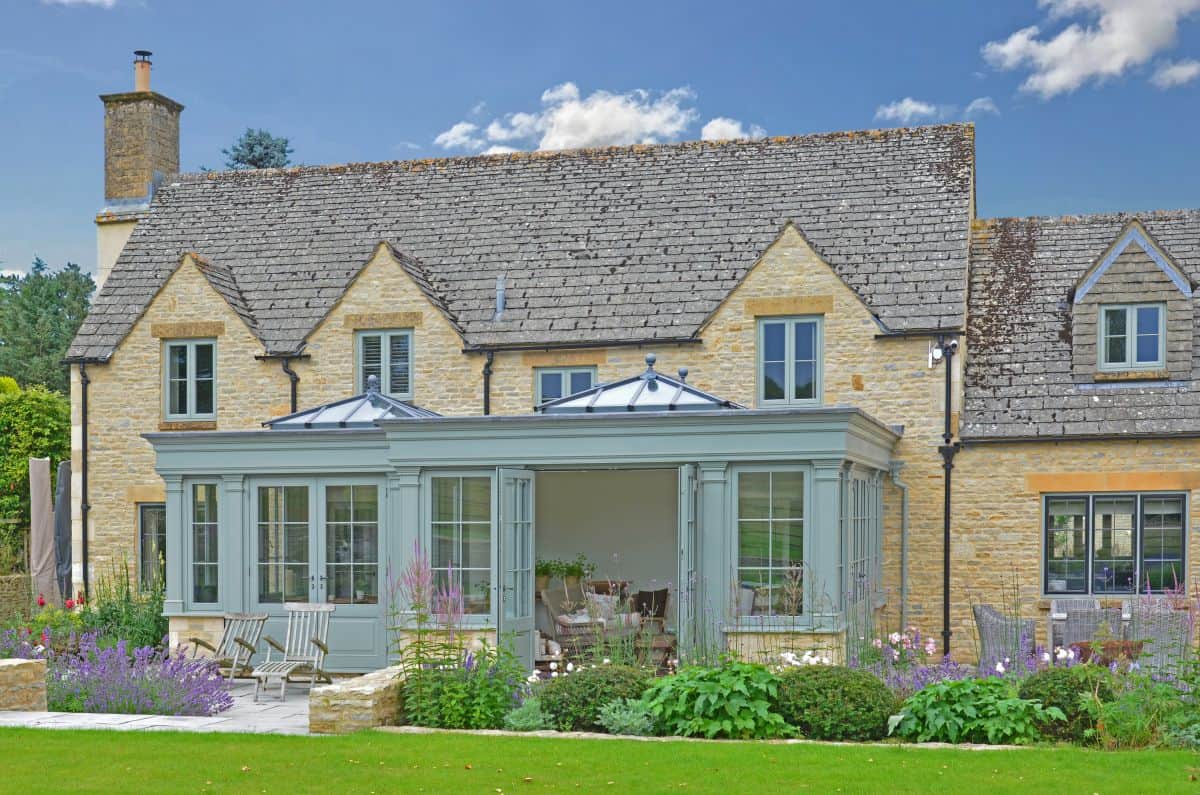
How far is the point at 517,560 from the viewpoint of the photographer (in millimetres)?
16000

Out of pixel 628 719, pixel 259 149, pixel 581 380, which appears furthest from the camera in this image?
pixel 259 149

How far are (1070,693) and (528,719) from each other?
470 cm

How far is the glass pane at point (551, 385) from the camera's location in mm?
21078

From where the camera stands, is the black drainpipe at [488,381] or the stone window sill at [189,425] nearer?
the black drainpipe at [488,381]

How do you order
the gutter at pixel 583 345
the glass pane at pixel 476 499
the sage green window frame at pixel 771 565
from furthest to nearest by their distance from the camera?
the gutter at pixel 583 345 < the glass pane at pixel 476 499 < the sage green window frame at pixel 771 565

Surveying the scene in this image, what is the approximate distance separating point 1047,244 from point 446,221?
9911mm

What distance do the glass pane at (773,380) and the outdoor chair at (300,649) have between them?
7289 millimetres

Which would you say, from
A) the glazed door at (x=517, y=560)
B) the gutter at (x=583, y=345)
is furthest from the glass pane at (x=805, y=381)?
the glazed door at (x=517, y=560)

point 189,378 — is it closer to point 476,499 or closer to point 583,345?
point 583,345

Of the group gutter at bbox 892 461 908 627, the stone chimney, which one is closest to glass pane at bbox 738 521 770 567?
gutter at bbox 892 461 908 627

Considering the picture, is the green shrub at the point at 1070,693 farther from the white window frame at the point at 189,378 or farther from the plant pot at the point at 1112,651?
the white window frame at the point at 189,378

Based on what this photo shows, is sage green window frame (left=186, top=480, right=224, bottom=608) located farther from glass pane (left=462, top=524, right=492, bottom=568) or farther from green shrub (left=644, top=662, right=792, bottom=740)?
green shrub (left=644, top=662, right=792, bottom=740)

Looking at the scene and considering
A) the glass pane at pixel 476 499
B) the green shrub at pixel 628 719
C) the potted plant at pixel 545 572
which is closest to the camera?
the green shrub at pixel 628 719

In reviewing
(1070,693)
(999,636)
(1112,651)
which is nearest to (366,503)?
(999,636)
